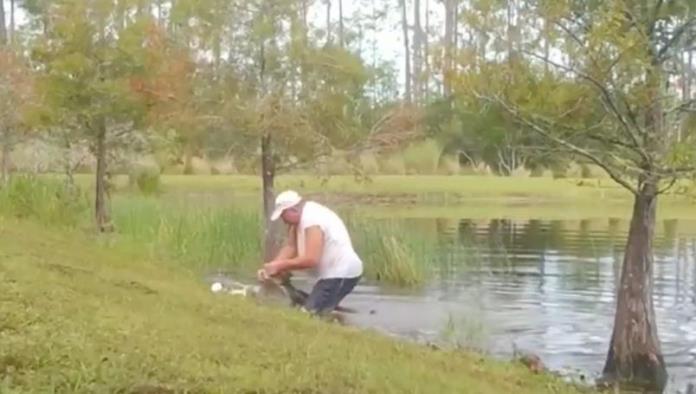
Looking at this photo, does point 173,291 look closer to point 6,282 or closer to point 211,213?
point 6,282

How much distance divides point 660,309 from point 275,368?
11.7 meters

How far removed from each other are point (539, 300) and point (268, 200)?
6114 millimetres

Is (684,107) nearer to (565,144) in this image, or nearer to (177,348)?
(565,144)

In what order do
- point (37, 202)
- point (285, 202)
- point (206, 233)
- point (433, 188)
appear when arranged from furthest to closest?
point (433, 188), point (206, 233), point (37, 202), point (285, 202)

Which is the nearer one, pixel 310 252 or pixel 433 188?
pixel 310 252

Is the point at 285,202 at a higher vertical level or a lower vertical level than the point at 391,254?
higher

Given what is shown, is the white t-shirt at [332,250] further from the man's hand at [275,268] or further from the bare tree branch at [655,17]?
the bare tree branch at [655,17]

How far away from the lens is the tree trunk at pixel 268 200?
2016 centimetres

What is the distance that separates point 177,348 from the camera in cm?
679

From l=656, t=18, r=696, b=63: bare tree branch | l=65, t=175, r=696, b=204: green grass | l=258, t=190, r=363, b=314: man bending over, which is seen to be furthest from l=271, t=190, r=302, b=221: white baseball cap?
l=65, t=175, r=696, b=204: green grass

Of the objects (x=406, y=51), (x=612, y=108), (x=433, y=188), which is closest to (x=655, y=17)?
(x=612, y=108)

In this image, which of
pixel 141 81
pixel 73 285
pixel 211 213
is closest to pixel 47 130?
pixel 141 81

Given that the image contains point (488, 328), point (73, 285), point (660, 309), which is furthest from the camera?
point (660, 309)

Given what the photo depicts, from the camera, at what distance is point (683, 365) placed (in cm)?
1318
